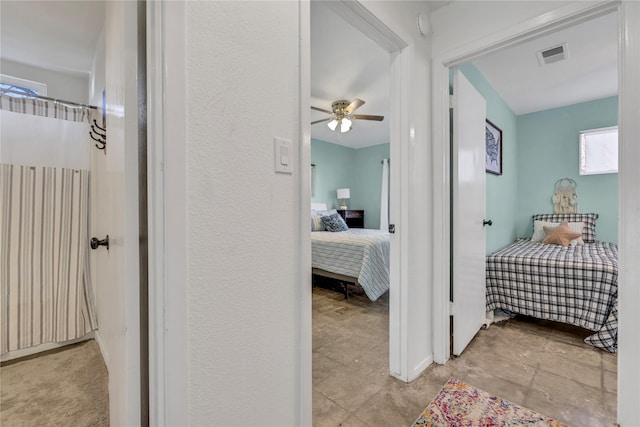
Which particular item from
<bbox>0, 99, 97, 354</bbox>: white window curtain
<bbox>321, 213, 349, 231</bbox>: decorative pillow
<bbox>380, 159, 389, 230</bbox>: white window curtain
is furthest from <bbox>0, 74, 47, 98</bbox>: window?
<bbox>380, 159, 389, 230</bbox>: white window curtain

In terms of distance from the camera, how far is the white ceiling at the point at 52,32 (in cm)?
195

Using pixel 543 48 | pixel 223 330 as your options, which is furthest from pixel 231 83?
pixel 543 48

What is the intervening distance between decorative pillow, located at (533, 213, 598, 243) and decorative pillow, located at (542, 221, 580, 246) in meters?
0.35

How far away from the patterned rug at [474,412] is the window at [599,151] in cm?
408

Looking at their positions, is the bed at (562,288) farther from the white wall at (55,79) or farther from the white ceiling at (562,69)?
the white wall at (55,79)

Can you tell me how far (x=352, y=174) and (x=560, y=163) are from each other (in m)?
3.75

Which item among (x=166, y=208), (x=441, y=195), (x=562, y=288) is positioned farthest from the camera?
(x=562, y=288)

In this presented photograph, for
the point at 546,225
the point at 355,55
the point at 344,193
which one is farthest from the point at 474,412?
the point at 344,193

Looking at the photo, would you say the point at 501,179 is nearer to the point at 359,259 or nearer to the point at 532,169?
the point at 532,169

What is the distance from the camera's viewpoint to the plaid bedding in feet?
7.15

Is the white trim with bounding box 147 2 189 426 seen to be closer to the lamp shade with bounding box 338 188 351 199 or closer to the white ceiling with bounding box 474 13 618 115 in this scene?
the white ceiling with bounding box 474 13 618 115

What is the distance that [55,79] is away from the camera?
9.16 feet

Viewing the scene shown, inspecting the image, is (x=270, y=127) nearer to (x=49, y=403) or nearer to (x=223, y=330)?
(x=223, y=330)

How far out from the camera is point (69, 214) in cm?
221
